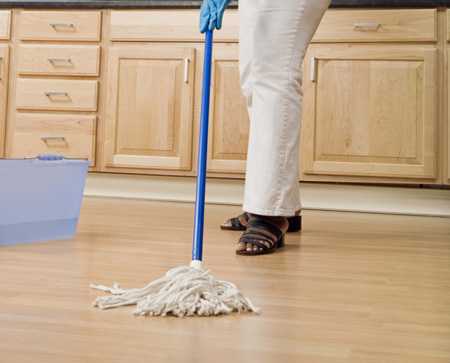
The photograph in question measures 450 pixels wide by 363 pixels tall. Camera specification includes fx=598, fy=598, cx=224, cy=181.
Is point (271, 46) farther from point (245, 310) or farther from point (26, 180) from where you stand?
point (245, 310)

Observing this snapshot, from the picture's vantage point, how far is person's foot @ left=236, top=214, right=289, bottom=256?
131cm

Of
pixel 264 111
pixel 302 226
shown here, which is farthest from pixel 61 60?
pixel 264 111

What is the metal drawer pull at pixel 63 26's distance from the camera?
274cm

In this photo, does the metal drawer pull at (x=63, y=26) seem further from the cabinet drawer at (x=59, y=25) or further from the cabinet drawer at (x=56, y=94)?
the cabinet drawer at (x=56, y=94)

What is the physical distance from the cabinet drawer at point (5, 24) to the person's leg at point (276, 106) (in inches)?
69.3

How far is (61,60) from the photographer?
8.99 ft

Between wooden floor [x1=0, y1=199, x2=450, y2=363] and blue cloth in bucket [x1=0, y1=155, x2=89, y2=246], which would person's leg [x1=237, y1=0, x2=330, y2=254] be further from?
blue cloth in bucket [x1=0, y1=155, x2=89, y2=246]

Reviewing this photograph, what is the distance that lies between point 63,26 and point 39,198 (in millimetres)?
1588

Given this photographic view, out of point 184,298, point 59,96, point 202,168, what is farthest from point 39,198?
point 59,96

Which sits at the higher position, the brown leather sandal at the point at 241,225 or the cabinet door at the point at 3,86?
the cabinet door at the point at 3,86

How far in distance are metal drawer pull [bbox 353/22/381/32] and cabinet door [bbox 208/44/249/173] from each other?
528 mm

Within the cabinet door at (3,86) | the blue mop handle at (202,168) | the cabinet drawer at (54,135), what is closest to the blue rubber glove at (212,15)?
the blue mop handle at (202,168)

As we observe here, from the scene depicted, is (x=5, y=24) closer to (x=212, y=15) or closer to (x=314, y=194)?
(x=314, y=194)

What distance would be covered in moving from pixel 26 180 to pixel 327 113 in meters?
1.49
